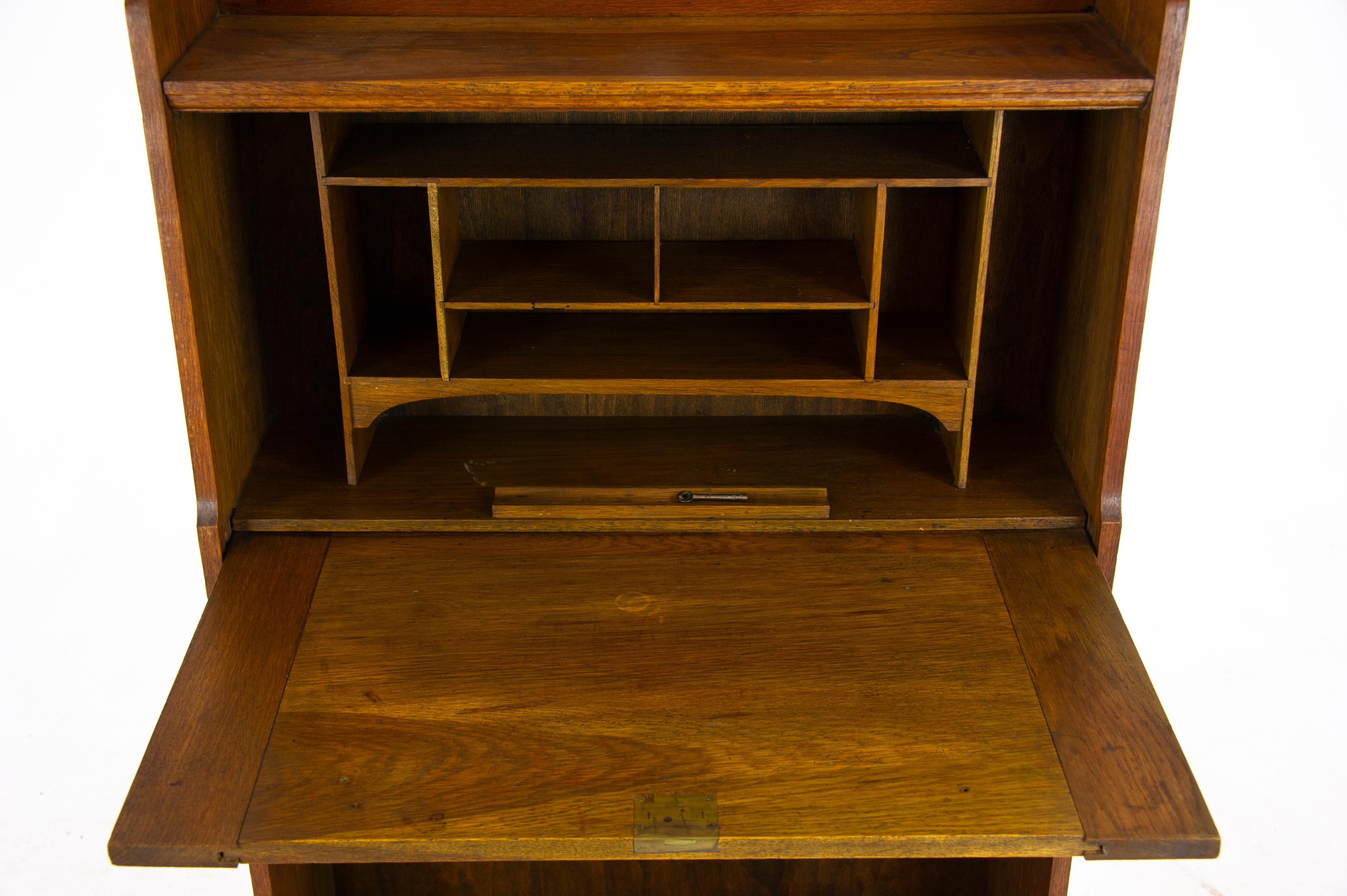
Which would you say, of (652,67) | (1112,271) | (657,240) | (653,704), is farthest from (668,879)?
(652,67)

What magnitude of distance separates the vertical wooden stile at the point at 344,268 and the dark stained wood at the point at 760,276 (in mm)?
527

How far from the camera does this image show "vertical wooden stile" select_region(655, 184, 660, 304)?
2131mm

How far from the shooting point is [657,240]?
85.0 inches

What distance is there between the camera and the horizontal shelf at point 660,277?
2.24 metres

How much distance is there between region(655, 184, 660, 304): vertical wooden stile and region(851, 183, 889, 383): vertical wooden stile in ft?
1.10

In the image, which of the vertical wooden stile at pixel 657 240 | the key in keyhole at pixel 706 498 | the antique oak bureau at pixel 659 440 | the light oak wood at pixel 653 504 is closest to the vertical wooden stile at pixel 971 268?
the antique oak bureau at pixel 659 440

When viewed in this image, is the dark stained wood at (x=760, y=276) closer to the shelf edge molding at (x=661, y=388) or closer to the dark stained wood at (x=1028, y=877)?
the shelf edge molding at (x=661, y=388)

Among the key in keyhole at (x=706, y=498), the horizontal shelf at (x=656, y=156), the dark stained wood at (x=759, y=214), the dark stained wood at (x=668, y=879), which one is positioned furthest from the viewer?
the dark stained wood at (x=668, y=879)

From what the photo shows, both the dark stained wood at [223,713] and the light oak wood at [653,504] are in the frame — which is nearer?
the dark stained wood at [223,713]

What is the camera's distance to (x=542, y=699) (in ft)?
6.42

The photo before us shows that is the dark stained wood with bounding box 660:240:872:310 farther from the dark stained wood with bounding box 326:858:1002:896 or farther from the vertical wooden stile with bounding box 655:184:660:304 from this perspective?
the dark stained wood with bounding box 326:858:1002:896

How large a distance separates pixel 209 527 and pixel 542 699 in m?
0.68

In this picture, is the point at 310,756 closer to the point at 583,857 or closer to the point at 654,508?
the point at 583,857

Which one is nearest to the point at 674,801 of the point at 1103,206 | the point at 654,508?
the point at 654,508
